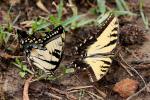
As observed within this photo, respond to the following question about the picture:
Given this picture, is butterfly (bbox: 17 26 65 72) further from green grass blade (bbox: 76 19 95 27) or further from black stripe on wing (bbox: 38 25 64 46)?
green grass blade (bbox: 76 19 95 27)

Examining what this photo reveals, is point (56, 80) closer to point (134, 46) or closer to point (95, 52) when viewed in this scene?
point (95, 52)

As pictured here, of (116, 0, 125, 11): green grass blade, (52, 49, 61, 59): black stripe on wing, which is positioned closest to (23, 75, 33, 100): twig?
(52, 49, 61, 59): black stripe on wing

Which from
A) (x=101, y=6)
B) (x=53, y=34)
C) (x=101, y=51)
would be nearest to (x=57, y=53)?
(x=53, y=34)

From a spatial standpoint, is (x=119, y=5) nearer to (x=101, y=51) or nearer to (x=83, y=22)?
(x=83, y=22)

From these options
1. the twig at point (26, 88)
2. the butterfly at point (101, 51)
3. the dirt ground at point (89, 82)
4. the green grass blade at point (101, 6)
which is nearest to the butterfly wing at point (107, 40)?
the butterfly at point (101, 51)

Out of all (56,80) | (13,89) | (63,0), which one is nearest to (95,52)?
(56,80)

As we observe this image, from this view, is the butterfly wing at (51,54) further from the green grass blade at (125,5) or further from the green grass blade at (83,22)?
the green grass blade at (125,5)

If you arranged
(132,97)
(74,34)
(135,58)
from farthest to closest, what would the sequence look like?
(74,34)
(135,58)
(132,97)
